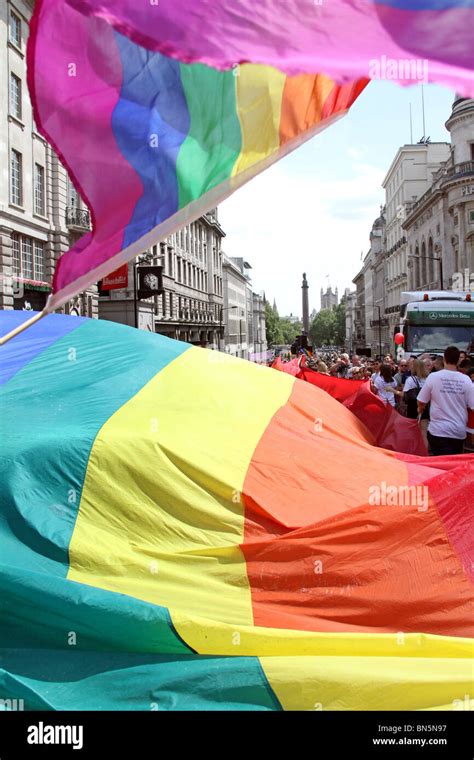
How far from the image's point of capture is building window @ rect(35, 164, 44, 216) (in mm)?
27672

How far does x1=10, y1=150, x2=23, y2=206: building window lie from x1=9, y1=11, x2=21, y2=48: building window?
13.6ft

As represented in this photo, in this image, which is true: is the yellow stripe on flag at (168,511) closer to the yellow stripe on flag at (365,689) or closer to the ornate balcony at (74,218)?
the yellow stripe on flag at (365,689)

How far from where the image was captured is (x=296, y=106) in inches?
110

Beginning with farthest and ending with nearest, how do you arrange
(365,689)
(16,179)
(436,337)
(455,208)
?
(455,208), (16,179), (436,337), (365,689)

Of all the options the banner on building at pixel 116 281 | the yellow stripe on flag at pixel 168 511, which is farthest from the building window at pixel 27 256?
the yellow stripe on flag at pixel 168 511

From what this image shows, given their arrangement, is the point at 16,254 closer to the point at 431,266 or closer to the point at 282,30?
the point at 282,30

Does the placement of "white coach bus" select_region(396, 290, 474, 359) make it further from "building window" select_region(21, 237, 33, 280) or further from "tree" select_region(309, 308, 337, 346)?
"tree" select_region(309, 308, 337, 346)

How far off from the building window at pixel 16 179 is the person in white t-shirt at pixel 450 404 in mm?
22737

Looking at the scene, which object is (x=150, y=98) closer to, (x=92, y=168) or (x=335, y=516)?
(x=92, y=168)

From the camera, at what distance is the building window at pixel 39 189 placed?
90.8ft

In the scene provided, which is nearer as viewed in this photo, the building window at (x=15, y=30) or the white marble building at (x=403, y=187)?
the building window at (x=15, y=30)

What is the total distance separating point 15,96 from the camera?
81.3ft

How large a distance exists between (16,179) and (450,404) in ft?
77.6

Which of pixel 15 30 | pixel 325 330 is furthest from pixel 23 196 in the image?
pixel 325 330
